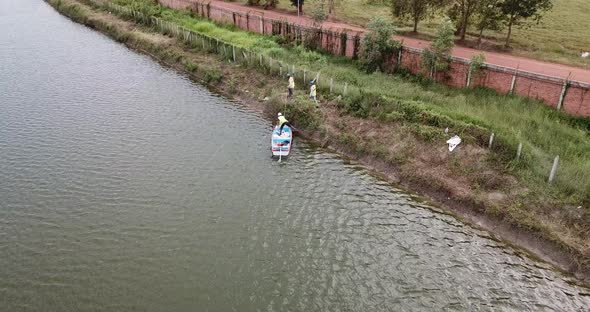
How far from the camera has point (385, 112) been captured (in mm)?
28172

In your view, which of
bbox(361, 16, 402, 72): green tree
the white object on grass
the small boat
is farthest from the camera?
bbox(361, 16, 402, 72): green tree

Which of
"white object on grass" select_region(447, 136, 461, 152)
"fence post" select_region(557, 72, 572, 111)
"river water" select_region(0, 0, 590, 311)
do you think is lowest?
"river water" select_region(0, 0, 590, 311)

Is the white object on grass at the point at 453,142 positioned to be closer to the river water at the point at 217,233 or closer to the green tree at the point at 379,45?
the river water at the point at 217,233

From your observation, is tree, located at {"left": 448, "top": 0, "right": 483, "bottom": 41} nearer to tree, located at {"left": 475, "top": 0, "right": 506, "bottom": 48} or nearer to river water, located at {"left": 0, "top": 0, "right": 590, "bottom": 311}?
tree, located at {"left": 475, "top": 0, "right": 506, "bottom": 48}

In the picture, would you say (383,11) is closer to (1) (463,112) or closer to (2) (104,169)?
(1) (463,112)

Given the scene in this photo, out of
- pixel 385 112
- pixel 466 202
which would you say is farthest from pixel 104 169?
pixel 466 202

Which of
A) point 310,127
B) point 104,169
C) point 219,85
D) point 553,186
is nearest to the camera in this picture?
point 553,186

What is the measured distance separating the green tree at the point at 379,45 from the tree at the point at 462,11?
416 inches

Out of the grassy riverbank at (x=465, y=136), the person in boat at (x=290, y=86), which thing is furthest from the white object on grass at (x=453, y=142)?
the person in boat at (x=290, y=86)

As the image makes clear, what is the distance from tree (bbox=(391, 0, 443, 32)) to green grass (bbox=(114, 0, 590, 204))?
455 inches

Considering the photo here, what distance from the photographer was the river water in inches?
659

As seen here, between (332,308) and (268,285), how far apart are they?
2653 mm

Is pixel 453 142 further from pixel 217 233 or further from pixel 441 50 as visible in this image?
pixel 217 233

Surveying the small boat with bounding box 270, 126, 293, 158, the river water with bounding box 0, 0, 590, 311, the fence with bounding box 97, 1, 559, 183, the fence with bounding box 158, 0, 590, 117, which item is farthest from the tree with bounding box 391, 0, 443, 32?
the small boat with bounding box 270, 126, 293, 158
